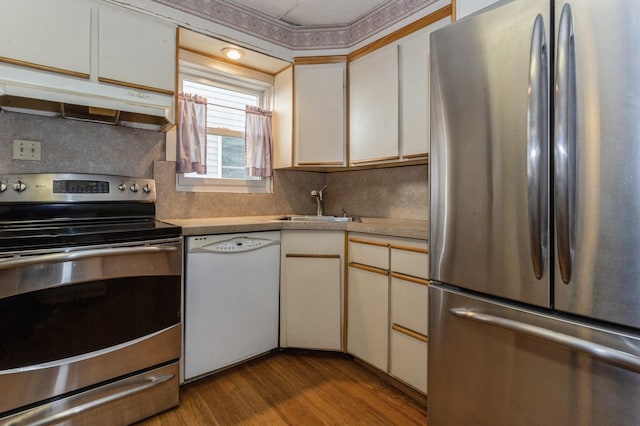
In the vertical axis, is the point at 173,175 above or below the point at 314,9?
below

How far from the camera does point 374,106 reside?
2.27 metres

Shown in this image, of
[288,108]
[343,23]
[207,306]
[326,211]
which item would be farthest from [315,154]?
[207,306]

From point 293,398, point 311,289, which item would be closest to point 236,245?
point 311,289

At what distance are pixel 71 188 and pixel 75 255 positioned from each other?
22.8 inches

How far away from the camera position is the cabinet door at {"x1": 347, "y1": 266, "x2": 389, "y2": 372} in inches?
73.9

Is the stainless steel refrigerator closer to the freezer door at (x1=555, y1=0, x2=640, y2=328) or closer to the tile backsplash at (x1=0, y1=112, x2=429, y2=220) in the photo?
the freezer door at (x1=555, y1=0, x2=640, y2=328)

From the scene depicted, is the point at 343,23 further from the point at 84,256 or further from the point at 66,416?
the point at 66,416

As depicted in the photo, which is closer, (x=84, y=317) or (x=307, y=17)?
(x=84, y=317)

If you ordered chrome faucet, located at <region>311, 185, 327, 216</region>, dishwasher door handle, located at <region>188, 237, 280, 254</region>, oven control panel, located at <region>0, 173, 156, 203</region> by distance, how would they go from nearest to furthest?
oven control panel, located at <region>0, 173, 156, 203</region>
dishwasher door handle, located at <region>188, 237, 280, 254</region>
chrome faucet, located at <region>311, 185, 327, 216</region>

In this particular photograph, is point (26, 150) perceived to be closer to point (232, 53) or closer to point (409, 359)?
point (232, 53)

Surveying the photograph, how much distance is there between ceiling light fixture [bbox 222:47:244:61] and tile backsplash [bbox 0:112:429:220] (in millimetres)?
751

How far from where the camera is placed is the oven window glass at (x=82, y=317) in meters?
1.27

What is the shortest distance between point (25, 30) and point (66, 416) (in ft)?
5.59

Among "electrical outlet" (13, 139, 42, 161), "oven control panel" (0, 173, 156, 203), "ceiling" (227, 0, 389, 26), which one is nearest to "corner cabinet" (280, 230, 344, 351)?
"oven control panel" (0, 173, 156, 203)
